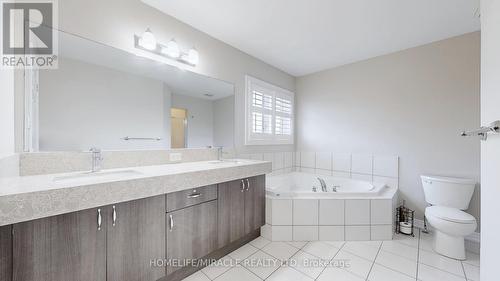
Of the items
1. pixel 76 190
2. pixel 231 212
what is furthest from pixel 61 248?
pixel 231 212

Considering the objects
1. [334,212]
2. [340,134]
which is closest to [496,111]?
[334,212]

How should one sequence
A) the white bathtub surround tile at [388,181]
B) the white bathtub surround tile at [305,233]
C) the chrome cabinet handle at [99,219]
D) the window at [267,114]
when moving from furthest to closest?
the window at [267,114] < the white bathtub surround tile at [388,181] < the white bathtub surround tile at [305,233] < the chrome cabinet handle at [99,219]

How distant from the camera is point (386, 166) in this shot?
2641mm

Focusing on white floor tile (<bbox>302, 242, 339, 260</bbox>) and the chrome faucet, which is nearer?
the chrome faucet

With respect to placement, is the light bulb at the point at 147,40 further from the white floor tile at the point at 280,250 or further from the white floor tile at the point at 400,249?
the white floor tile at the point at 400,249

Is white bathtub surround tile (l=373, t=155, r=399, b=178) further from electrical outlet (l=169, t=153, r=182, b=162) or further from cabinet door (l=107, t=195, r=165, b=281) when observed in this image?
cabinet door (l=107, t=195, r=165, b=281)

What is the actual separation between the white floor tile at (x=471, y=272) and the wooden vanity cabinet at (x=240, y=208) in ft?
5.57

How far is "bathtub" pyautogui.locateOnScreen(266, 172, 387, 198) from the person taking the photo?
2.16 metres

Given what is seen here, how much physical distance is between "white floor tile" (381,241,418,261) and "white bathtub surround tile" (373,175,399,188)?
0.79m

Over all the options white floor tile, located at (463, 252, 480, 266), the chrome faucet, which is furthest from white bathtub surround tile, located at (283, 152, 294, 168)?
the chrome faucet

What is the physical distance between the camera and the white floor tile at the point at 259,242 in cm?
200

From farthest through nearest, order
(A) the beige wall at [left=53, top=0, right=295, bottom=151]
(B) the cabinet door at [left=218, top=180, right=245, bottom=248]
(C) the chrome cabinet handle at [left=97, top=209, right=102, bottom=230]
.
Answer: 1. (B) the cabinet door at [left=218, top=180, right=245, bottom=248]
2. (A) the beige wall at [left=53, top=0, right=295, bottom=151]
3. (C) the chrome cabinet handle at [left=97, top=209, right=102, bottom=230]

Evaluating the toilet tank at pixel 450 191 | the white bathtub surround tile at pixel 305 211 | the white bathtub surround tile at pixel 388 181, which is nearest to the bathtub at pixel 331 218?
the white bathtub surround tile at pixel 305 211

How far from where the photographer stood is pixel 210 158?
2.25 meters
